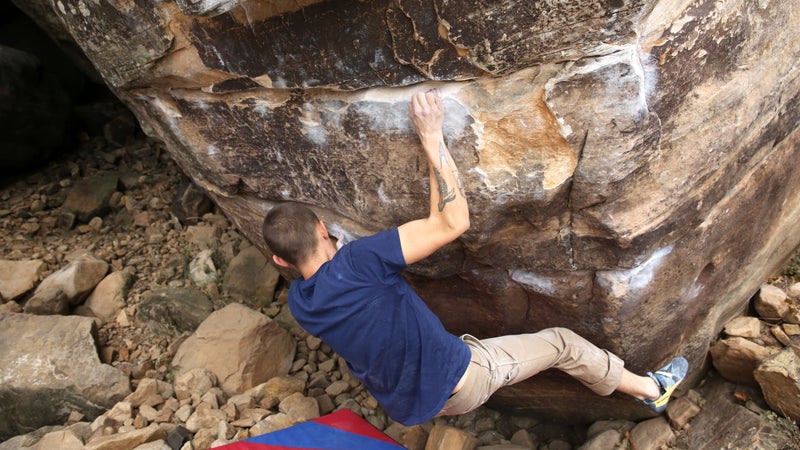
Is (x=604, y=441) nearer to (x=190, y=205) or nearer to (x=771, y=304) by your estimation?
(x=771, y=304)

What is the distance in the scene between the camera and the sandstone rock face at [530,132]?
5.97 ft

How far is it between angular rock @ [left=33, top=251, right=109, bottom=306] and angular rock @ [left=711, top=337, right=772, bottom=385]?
10.9 feet

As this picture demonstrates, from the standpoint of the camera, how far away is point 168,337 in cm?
340

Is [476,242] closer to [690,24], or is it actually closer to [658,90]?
[658,90]

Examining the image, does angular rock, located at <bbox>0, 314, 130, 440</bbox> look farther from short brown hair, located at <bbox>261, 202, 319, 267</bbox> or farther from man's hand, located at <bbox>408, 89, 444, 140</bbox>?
man's hand, located at <bbox>408, 89, 444, 140</bbox>

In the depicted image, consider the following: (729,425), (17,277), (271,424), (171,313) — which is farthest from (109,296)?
(729,425)

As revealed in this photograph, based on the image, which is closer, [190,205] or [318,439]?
[318,439]

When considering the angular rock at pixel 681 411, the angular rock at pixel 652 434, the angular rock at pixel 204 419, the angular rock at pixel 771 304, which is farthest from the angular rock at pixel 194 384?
the angular rock at pixel 771 304

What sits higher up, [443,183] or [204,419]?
[443,183]

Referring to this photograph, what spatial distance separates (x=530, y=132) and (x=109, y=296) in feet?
8.97

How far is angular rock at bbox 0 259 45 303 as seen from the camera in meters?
3.57

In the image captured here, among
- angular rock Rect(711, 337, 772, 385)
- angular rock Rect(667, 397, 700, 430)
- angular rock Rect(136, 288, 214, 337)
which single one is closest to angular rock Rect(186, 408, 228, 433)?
angular rock Rect(136, 288, 214, 337)

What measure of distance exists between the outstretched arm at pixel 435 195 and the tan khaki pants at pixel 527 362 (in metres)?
0.56

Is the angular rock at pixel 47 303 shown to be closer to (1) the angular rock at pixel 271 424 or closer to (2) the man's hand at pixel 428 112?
(1) the angular rock at pixel 271 424
